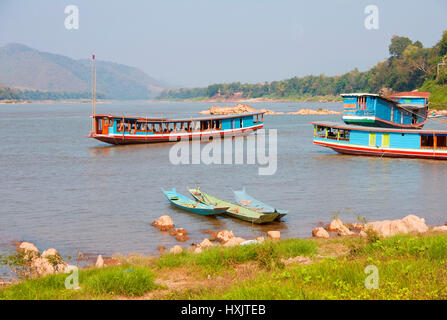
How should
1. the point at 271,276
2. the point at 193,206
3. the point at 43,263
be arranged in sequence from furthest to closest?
the point at 193,206, the point at 43,263, the point at 271,276

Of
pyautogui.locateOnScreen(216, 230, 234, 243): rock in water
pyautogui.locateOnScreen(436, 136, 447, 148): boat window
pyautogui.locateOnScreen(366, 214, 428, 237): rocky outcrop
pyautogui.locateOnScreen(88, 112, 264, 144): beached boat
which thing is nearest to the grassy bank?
pyautogui.locateOnScreen(366, 214, 428, 237): rocky outcrop

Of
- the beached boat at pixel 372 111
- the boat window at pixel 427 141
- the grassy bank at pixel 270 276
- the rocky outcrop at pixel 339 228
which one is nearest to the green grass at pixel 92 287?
the grassy bank at pixel 270 276

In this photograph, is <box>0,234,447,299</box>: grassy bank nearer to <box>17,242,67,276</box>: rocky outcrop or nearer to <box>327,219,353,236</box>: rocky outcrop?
<box>17,242,67,276</box>: rocky outcrop

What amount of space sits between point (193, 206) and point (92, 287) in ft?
35.2

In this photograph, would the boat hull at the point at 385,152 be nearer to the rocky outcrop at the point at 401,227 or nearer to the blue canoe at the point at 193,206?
Answer: the blue canoe at the point at 193,206

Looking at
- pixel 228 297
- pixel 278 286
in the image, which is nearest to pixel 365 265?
pixel 278 286

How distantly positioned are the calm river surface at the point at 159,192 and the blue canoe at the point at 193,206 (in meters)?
0.34

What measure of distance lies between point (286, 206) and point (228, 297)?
1349cm

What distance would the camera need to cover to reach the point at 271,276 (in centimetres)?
910

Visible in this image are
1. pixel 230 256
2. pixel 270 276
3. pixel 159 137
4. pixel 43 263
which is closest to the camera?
pixel 270 276

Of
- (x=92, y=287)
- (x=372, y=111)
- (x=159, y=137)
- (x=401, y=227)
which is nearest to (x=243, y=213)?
(x=401, y=227)

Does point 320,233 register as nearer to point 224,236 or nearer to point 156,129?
point 224,236

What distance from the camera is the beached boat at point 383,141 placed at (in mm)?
31672
